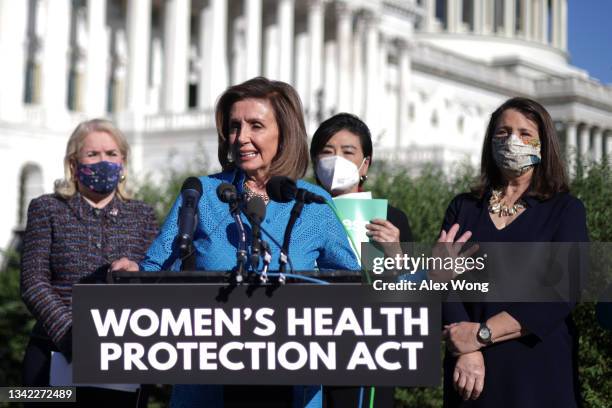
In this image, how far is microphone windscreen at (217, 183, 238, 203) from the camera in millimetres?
4672

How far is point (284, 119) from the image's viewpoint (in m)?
5.12

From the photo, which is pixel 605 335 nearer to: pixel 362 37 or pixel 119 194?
pixel 119 194

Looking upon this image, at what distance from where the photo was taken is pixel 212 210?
16.4 ft

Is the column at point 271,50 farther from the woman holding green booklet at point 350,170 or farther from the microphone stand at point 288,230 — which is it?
the microphone stand at point 288,230

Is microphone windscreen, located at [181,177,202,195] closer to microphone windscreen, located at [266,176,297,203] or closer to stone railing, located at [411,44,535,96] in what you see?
microphone windscreen, located at [266,176,297,203]

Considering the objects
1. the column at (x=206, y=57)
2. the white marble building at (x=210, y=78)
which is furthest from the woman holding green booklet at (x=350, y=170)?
the column at (x=206, y=57)

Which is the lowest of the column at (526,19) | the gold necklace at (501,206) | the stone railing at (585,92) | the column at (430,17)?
the gold necklace at (501,206)

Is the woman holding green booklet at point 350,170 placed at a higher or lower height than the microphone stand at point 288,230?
higher

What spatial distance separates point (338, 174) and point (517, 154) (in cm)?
135

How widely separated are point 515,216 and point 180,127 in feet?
125

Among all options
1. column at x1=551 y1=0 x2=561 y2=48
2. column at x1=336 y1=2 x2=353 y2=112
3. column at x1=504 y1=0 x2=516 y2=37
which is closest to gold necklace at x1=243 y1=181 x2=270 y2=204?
column at x1=336 y1=2 x2=353 y2=112

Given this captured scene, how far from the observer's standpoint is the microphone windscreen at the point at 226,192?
4.67 m

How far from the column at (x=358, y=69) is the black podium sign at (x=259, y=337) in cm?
5416

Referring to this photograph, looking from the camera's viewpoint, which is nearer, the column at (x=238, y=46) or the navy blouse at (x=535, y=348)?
the navy blouse at (x=535, y=348)
